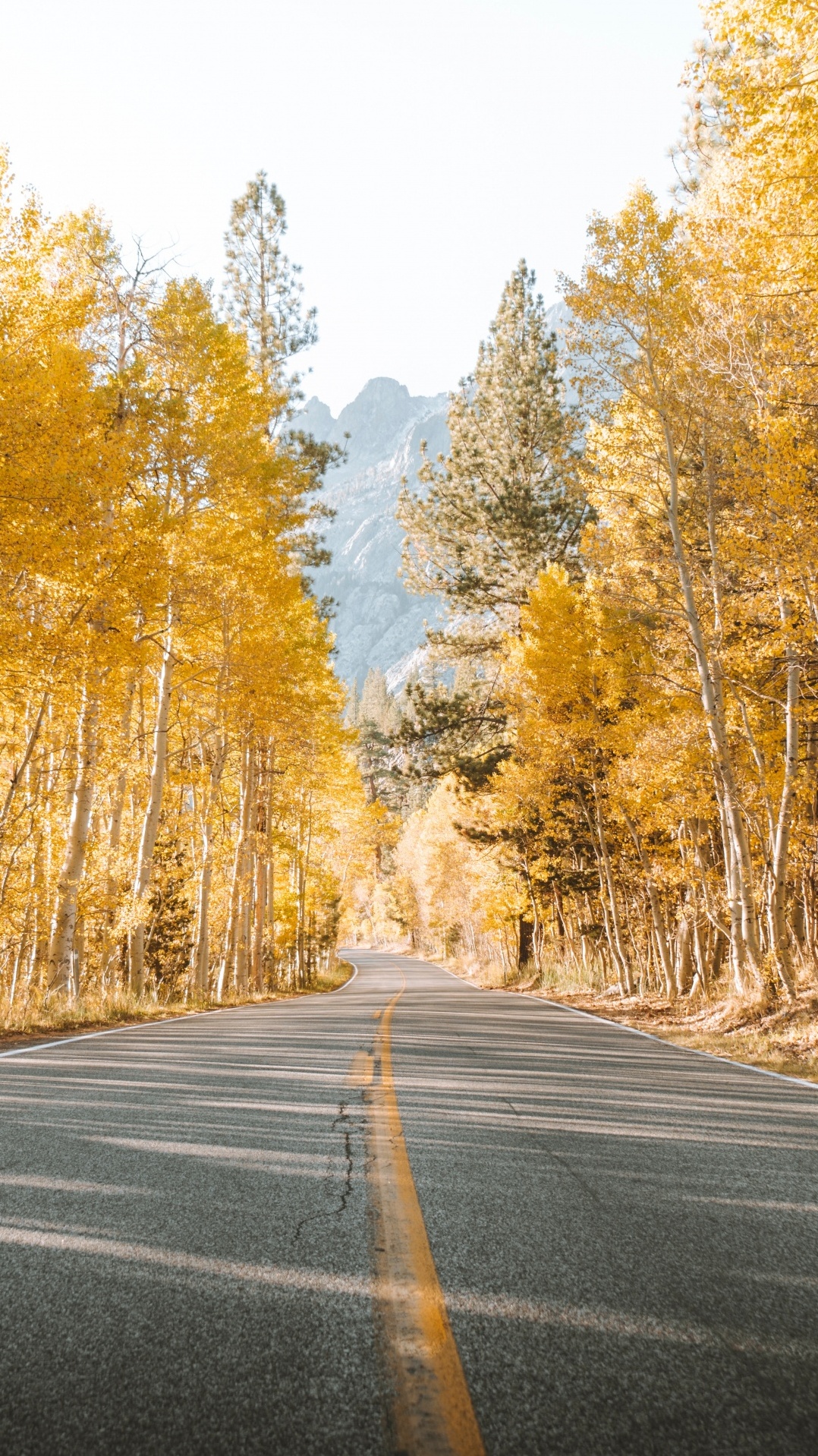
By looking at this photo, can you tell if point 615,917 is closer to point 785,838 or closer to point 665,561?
point 785,838

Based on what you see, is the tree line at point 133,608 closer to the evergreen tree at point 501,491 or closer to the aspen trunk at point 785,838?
the evergreen tree at point 501,491

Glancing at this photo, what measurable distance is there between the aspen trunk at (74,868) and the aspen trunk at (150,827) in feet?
3.19

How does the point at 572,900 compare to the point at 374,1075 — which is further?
the point at 572,900

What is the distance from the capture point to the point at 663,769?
12.7 meters

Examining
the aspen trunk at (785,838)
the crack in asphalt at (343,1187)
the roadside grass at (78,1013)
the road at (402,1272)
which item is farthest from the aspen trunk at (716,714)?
the roadside grass at (78,1013)

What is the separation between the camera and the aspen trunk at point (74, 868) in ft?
39.1

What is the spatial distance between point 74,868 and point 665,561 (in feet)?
33.7

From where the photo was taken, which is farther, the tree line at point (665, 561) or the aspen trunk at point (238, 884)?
the aspen trunk at point (238, 884)

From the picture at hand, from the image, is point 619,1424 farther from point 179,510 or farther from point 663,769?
point 179,510

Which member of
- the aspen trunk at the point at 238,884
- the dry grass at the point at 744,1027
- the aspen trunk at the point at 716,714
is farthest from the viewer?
the aspen trunk at the point at 238,884

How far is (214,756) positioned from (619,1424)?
17.5 meters

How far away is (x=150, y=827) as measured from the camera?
43.9 feet

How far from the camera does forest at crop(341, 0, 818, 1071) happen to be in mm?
8867

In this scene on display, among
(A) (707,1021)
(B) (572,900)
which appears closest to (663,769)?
(A) (707,1021)
